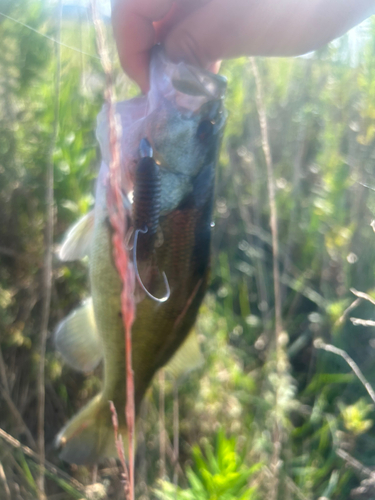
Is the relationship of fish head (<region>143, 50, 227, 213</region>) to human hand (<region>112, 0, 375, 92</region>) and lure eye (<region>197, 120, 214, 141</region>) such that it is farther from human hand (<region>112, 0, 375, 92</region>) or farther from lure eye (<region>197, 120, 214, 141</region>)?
human hand (<region>112, 0, 375, 92</region>)

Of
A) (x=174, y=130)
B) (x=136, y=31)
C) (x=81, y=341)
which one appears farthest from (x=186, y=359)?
(x=136, y=31)

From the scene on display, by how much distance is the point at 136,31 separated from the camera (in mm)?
926

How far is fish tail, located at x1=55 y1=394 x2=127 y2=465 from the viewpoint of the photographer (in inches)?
38.0

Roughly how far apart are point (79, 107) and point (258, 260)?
1019 millimetres

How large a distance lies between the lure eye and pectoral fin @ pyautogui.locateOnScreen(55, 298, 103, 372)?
1.73ft

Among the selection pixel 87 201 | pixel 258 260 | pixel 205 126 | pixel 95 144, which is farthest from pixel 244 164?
pixel 205 126

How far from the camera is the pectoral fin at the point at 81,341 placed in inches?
39.7

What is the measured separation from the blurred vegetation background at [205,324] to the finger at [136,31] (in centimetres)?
41

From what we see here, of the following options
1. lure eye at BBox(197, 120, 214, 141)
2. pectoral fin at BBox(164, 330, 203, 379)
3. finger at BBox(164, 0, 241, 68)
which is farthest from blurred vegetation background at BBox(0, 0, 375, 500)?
lure eye at BBox(197, 120, 214, 141)

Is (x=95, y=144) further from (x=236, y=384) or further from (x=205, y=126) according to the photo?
(x=236, y=384)

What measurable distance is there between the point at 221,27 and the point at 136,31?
0.80ft

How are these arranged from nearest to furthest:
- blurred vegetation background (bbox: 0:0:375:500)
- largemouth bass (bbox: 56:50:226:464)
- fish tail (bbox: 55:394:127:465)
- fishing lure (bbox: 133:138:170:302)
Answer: fishing lure (bbox: 133:138:170:302) → largemouth bass (bbox: 56:50:226:464) → fish tail (bbox: 55:394:127:465) → blurred vegetation background (bbox: 0:0:375:500)

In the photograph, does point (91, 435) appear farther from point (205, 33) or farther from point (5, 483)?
point (205, 33)

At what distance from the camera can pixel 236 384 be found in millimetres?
1505
